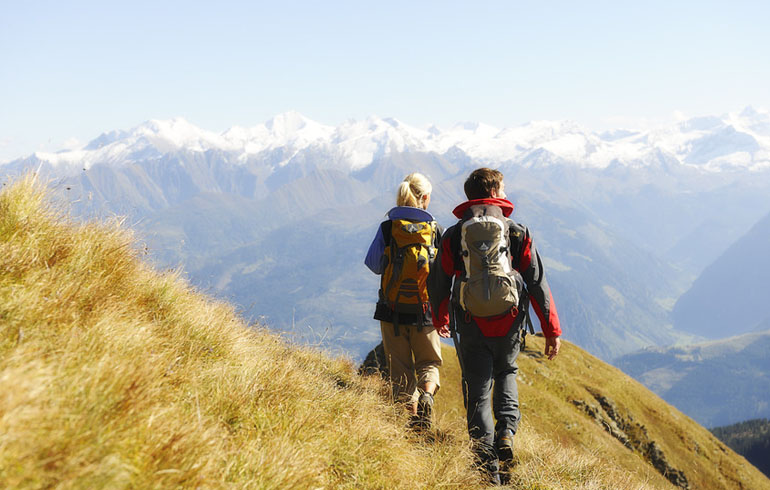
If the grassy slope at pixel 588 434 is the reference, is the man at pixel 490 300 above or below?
above

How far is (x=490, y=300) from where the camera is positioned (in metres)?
4.90

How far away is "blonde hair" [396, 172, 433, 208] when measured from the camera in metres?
6.12

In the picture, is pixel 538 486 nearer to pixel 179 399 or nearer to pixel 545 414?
pixel 179 399

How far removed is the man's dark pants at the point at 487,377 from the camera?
5.18m

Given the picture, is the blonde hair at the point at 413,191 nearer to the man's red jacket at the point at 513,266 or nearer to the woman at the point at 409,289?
the woman at the point at 409,289

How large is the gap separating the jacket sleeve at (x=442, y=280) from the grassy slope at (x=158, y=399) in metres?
1.28

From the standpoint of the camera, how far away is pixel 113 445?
2.27 m

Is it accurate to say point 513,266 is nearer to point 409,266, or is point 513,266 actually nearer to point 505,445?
point 409,266

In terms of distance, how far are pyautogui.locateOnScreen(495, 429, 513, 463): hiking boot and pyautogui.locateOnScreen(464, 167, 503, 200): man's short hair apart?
8.76 feet

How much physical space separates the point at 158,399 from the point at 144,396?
27cm

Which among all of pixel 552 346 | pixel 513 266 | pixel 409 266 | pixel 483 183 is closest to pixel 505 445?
pixel 552 346

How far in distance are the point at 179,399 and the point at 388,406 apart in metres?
2.75

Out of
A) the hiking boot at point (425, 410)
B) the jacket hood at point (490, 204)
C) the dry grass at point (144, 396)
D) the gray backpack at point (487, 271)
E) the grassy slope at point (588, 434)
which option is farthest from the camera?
the hiking boot at point (425, 410)

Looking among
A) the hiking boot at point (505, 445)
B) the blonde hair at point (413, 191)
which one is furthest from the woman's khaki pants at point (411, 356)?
the blonde hair at point (413, 191)
